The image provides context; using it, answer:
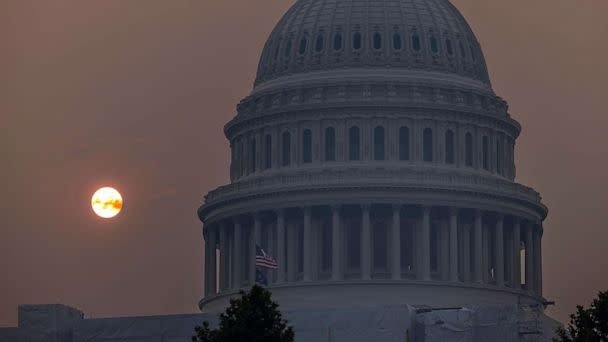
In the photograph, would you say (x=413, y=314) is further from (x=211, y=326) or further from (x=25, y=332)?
(x=25, y=332)

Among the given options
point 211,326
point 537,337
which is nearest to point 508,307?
point 537,337

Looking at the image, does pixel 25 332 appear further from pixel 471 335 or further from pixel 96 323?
pixel 471 335

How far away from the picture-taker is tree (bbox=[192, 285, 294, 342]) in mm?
147750

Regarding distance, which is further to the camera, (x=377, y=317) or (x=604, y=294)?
(x=377, y=317)

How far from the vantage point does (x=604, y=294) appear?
5866 inches

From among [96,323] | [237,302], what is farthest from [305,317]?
[237,302]

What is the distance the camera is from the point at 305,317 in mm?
183500

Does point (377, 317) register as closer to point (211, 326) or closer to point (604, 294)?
Result: point (211, 326)

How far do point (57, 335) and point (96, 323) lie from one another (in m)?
3.24

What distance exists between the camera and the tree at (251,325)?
14775 centimetres

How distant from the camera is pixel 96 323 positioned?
189 m

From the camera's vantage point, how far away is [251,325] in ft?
487

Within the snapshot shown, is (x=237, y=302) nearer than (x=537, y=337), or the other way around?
(x=237, y=302)

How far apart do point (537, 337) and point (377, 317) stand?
10315 mm
